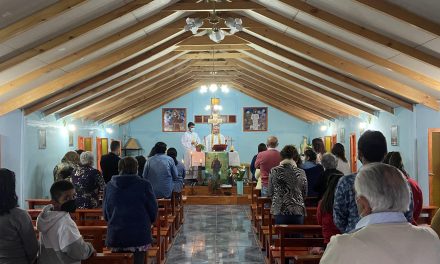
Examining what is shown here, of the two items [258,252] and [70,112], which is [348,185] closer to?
[258,252]

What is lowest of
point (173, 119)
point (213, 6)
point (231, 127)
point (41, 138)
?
point (41, 138)

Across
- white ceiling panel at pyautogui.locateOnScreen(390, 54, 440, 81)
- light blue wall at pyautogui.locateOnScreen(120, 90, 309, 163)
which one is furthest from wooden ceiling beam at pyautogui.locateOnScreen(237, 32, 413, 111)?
light blue wall at pyautogui.locateOnScreen(120, 90, 309, 163)

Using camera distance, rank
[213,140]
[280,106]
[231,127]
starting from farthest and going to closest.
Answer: [231,127] < [280,106] < [213,140]

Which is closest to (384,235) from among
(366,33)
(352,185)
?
(352,185)

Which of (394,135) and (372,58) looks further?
(394,135)

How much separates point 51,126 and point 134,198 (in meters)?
7.33

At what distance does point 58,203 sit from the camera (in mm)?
3439

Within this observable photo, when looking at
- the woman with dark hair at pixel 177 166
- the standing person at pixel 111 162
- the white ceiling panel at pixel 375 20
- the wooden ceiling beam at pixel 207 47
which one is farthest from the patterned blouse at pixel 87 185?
the wooden ceiling beam at pixel 207 47

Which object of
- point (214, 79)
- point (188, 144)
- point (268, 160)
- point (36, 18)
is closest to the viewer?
point (36, 18)

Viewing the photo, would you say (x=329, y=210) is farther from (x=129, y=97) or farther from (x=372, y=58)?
(x=129, y=97)

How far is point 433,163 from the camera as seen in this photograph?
374 inches

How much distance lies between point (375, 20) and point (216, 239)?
475cm

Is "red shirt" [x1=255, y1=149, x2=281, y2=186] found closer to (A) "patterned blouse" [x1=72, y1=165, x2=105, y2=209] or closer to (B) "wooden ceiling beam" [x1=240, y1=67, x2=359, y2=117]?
(A) "patterned blouse" [x1=72, y1=165, x2=105, y2=209]

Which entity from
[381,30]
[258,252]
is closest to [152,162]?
[258,252]
